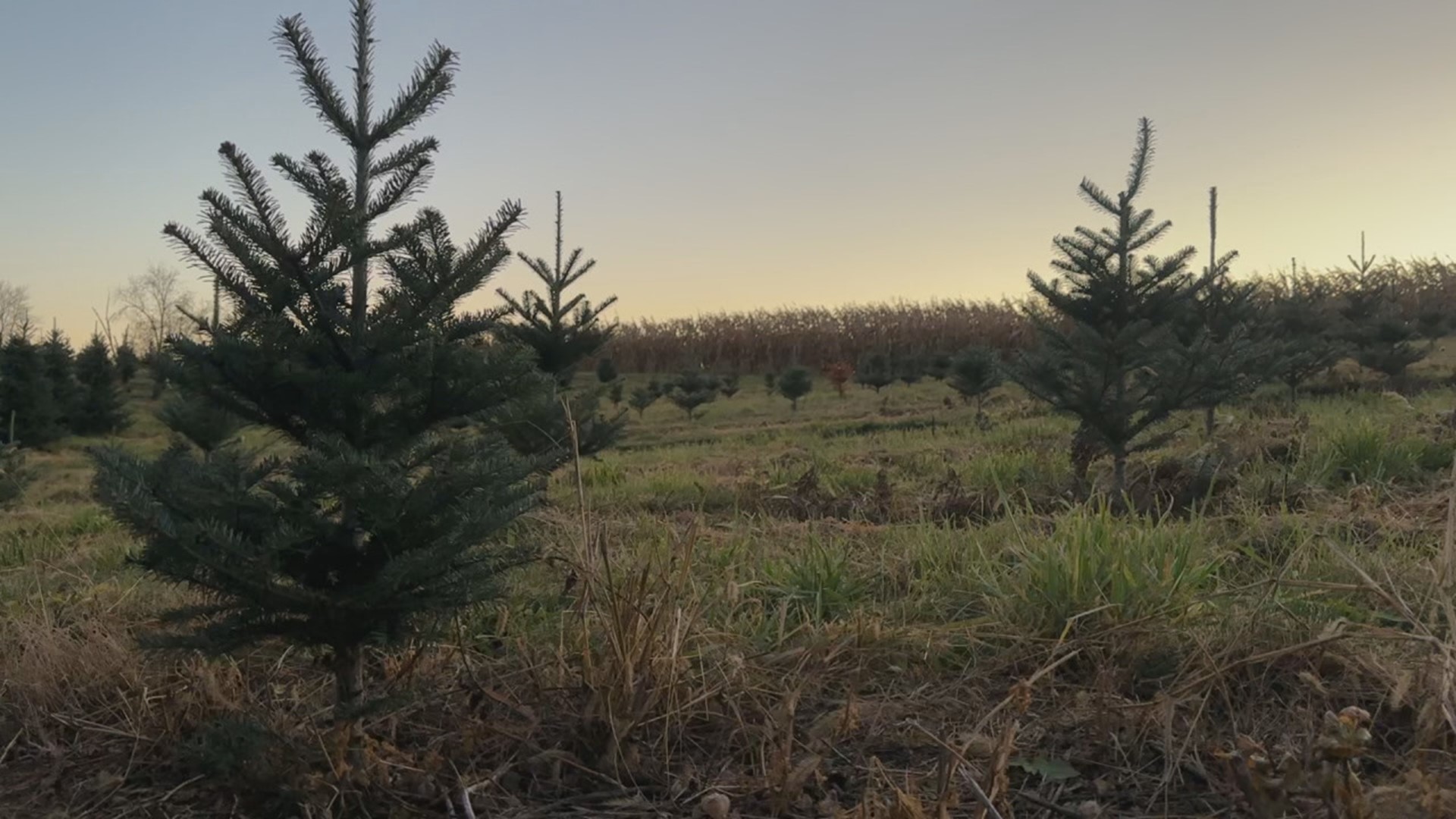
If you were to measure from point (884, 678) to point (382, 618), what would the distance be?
1424 millimetres

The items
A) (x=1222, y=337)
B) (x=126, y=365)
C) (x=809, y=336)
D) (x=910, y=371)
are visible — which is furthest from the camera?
(x=809, y=336)

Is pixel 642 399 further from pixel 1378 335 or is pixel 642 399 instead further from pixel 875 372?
pixel 1378 335

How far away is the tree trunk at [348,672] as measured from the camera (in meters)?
2.45

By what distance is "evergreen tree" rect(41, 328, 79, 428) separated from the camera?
74.4 feet

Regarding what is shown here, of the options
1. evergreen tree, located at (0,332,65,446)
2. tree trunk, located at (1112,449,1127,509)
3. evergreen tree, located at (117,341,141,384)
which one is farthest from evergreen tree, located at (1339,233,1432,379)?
evergreen tree, located at (117,341,141,384)

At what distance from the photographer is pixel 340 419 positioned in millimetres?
2414

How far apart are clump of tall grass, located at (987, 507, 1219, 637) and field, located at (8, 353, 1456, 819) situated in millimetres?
12

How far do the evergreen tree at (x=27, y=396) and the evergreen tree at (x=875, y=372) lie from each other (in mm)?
19685

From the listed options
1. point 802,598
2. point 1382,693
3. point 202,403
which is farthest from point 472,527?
point 1382,693

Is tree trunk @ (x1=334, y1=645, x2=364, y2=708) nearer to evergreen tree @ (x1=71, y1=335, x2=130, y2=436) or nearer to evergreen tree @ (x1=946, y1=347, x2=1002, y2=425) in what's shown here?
evergreen tree @ (x1=946, y1=347, x2=1002, y2=425)

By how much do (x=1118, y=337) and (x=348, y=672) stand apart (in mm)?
5486

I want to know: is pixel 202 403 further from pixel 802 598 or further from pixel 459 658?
pixel 802 598

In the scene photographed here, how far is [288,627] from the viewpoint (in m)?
2.35

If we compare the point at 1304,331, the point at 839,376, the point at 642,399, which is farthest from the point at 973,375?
the point at 839,376
